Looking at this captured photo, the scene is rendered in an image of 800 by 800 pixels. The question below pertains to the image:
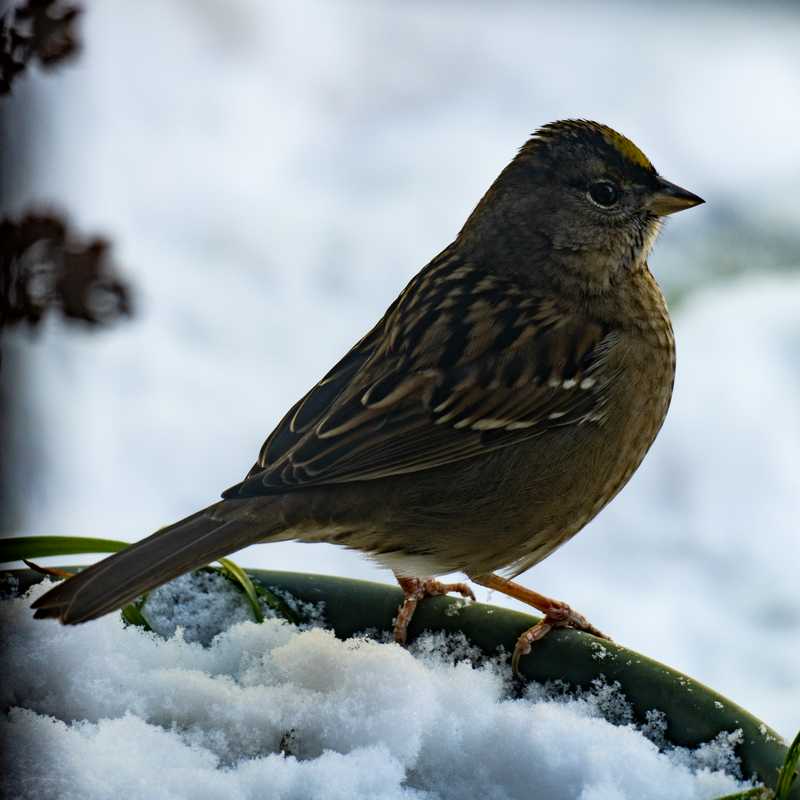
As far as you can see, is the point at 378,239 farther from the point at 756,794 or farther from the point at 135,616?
the point at 756,794

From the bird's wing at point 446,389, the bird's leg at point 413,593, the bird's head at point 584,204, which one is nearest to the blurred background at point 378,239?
the bird's wing at point 446,389

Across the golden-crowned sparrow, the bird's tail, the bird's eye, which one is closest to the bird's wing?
the golden-crowned sparrow

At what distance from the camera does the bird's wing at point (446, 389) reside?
2.43m

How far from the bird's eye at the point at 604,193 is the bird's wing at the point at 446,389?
226 mm

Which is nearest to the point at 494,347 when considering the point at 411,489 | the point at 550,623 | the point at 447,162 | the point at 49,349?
the point at 411,489

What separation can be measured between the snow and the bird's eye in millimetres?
959

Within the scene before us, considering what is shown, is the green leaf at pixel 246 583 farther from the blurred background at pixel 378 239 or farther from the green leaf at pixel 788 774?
the blurred background at pixel 378 239

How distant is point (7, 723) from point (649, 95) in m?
4.37

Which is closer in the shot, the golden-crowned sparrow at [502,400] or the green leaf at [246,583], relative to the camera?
the green leaf at [246,583]

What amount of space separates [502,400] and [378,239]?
2.76m

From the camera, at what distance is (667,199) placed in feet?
8.98

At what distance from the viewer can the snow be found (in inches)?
74.0

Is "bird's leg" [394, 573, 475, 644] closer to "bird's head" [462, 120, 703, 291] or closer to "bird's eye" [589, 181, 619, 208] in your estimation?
"bird's head" [462, 120, 703, 291]

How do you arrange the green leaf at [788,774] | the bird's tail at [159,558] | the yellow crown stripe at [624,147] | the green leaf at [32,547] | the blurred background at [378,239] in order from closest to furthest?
the green leaf at [788,774] → the bird's tail at [159,558] → the green leaf at [32,547] → the yellow crown stripe at [624,147] → the blurred background at [378,239]
